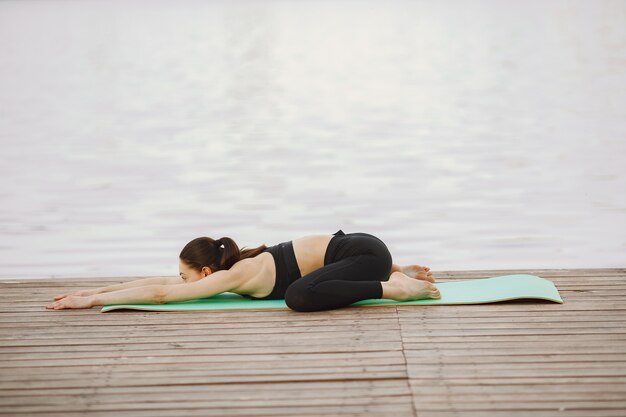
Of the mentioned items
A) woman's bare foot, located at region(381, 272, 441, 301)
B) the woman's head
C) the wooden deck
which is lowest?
the wooden deck

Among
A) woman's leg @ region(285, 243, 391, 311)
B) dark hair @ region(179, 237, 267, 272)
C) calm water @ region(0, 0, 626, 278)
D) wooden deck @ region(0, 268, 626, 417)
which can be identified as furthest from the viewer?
calm water @ region(0, 0, 626, 278)

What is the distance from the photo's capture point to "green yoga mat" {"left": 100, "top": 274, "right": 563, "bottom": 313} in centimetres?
365

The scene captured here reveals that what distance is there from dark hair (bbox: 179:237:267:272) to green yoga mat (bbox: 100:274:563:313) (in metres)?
0.17

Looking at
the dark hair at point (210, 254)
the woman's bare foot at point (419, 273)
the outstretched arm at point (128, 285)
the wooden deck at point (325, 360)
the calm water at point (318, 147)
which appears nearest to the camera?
the wooden deck at point (325, 360)

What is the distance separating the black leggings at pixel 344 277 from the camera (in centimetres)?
358

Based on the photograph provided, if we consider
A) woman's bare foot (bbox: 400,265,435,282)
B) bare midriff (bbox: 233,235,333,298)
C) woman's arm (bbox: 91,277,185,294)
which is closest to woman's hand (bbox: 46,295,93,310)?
woman's arm (bbox: 91,277,185,294)

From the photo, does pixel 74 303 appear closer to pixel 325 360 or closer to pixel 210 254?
pixel 210 254

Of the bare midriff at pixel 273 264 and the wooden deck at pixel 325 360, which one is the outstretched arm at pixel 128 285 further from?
the bare midriff at pixel 273 264

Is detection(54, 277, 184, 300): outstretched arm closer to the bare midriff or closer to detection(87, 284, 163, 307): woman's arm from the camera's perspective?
detection(87, 284, 163, 307): woman's arm

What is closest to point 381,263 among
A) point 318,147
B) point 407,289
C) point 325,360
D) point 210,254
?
point 407,289

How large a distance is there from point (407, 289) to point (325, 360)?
77 centimetres

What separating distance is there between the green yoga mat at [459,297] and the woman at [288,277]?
1.6 inches

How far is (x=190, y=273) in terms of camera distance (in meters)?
3.76

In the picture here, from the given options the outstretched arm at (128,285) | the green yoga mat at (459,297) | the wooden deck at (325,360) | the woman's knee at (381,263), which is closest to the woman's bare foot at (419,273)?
the green yoga mat at (459,297)
